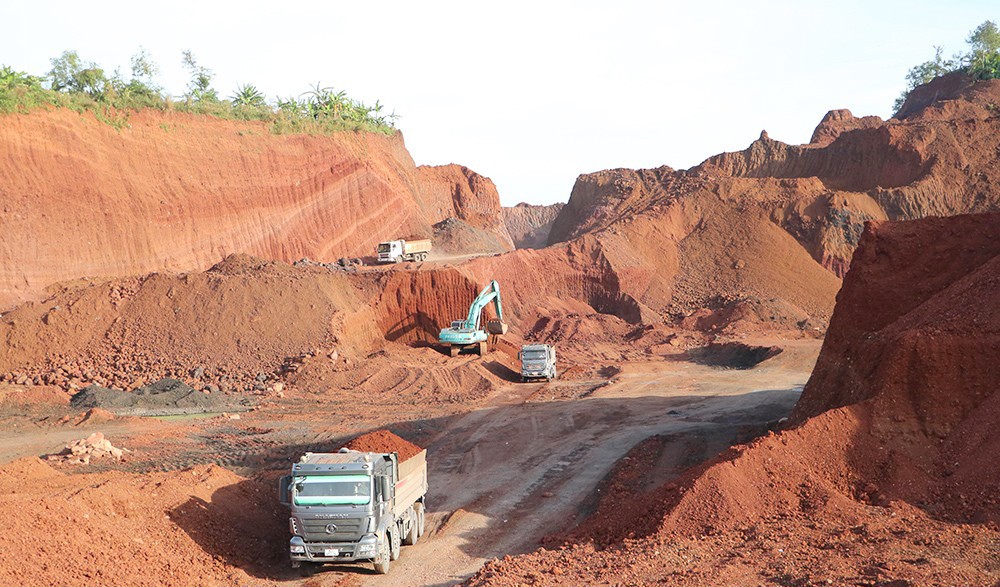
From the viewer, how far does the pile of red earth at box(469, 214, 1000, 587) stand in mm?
13961

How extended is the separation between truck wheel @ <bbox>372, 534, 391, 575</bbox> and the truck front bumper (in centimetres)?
19

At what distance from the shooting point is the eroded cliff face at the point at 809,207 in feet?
199

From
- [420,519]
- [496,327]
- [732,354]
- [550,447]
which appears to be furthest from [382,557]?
[732,354]

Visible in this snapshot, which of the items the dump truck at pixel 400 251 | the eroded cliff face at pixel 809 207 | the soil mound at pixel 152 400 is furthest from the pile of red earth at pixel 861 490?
Result: the eroded cliff face at pixel 809 207

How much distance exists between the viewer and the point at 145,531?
16.7 metres

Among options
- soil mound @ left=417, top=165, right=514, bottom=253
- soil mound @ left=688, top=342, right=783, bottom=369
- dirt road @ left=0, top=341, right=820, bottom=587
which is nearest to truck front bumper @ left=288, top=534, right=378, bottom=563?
dirt road @ left=0, top=341, right=820, bottom=587

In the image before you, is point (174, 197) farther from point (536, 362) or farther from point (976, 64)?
point (976, 64)

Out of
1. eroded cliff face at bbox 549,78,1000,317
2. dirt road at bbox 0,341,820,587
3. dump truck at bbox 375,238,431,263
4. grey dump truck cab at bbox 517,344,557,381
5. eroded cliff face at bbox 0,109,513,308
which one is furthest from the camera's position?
eroded cliff face at bbox 549,78,1000,317

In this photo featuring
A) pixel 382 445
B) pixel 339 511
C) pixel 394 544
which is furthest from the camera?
pixel 382 445

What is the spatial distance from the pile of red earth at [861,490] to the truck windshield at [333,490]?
266 cm

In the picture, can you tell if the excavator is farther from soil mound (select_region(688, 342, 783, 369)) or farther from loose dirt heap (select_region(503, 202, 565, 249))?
loose dirt heap (select_region(503, 202, 565, 249))

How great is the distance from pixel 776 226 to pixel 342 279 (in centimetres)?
3399

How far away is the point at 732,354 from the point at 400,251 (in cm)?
2055

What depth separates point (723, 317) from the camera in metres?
54.7
